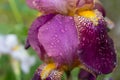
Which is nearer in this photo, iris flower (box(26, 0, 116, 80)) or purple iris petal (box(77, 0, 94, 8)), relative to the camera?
iris flower (box(26, 0, 116, 80))

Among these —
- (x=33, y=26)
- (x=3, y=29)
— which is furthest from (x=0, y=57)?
(x=33, y=26)

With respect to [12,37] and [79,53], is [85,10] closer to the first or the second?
[79,53]

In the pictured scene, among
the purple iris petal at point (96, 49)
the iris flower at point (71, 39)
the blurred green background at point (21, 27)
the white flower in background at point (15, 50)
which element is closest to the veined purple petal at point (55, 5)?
the iris flower at point (71, 39)

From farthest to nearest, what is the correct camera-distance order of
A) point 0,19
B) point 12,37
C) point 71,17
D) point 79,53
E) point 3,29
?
point 0,19, point 3,29, point 12,37, point 71,17, point 79,53

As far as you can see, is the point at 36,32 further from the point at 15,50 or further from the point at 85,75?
the point at 15,50

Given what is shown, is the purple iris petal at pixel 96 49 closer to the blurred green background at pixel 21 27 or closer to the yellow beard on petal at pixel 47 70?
the yellow beard on petal at pixel 47 70

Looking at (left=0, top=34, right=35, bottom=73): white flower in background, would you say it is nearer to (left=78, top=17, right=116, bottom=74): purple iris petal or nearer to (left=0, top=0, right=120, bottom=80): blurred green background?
(left=0, top=0, right=120, bottom=80): blurred green background

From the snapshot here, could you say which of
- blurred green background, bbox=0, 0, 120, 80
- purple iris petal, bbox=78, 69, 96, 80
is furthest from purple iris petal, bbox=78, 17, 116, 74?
blurred green background, bbox=0, 0, 120, 80
